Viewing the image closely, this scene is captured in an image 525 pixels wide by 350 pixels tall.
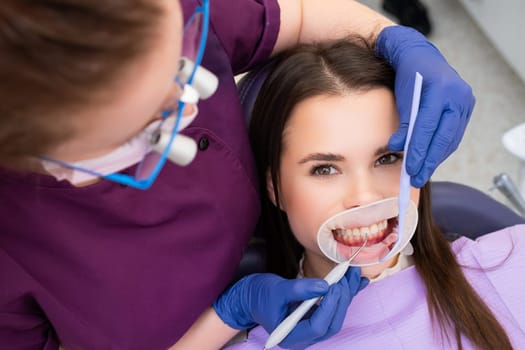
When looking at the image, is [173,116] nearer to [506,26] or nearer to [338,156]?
[338,156]

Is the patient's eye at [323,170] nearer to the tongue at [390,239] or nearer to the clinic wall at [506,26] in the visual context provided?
the tongue at [390,239]

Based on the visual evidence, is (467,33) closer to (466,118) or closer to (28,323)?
(466,118)

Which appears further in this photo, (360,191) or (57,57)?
(360,191)

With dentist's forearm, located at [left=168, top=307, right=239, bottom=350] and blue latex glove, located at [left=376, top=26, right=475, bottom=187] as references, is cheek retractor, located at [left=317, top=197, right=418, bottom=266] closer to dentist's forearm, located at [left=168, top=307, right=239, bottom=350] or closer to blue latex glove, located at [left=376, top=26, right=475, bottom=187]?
blue latex glove, located at [left=376, top=26, right=475, bottom=187]

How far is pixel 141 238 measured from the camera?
90cm

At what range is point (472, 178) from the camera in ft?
6.98

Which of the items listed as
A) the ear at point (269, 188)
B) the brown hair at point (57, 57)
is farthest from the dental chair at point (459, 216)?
the brown hair at point (57, 57)

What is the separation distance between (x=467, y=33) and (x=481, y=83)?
0.36m

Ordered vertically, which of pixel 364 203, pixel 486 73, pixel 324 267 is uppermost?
pixel 364 203

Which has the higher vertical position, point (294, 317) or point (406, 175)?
point (406, 175)

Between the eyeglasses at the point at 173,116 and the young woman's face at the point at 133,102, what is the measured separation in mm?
30

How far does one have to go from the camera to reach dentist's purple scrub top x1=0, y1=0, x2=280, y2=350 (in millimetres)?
819

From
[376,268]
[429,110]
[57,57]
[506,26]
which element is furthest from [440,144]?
[506,26]

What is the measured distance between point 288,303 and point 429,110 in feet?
1.29
